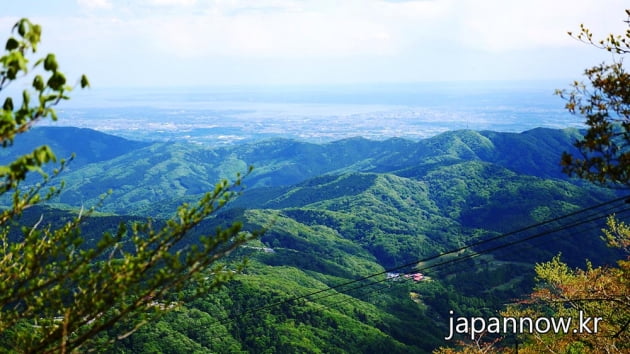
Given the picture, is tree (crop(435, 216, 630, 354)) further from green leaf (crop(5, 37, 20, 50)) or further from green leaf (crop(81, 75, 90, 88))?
green leaf (crop(5, 37, 20, 50))

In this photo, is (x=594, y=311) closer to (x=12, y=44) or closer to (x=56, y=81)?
→ (x=56, y=81)

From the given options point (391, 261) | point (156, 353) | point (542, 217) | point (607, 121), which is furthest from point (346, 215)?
point (607, 121)

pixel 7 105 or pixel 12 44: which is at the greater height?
pixel 12 44

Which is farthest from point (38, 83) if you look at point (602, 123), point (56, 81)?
point (602, 123)

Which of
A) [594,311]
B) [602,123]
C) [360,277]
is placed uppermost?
[602,123]

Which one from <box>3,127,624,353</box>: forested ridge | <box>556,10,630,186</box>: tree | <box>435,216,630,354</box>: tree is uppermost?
<box>556,10,630,186</box>: tree

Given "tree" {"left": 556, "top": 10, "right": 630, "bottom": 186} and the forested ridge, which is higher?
"tree" {"left": 556, "top": 10, "right": 630, "bottom": 186}

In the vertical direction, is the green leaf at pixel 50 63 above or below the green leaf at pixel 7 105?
above

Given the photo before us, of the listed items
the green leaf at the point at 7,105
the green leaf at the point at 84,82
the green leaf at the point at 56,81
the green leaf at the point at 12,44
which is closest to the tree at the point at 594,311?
the green leaf at the point at 84,82

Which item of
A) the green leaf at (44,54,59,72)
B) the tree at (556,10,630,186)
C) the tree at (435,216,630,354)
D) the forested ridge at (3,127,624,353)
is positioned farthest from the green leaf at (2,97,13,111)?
the forested ridge at (3,127,624,353)

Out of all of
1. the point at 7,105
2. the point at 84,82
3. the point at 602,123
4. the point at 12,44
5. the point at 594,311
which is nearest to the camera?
the point at 12,44

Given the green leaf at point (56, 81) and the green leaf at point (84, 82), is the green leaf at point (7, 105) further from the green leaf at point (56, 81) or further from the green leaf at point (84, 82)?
the green leaf at point (84, 82)

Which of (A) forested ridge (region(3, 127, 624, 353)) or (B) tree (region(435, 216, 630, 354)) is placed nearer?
(B) tree (region(435, 216, 630, 354))
